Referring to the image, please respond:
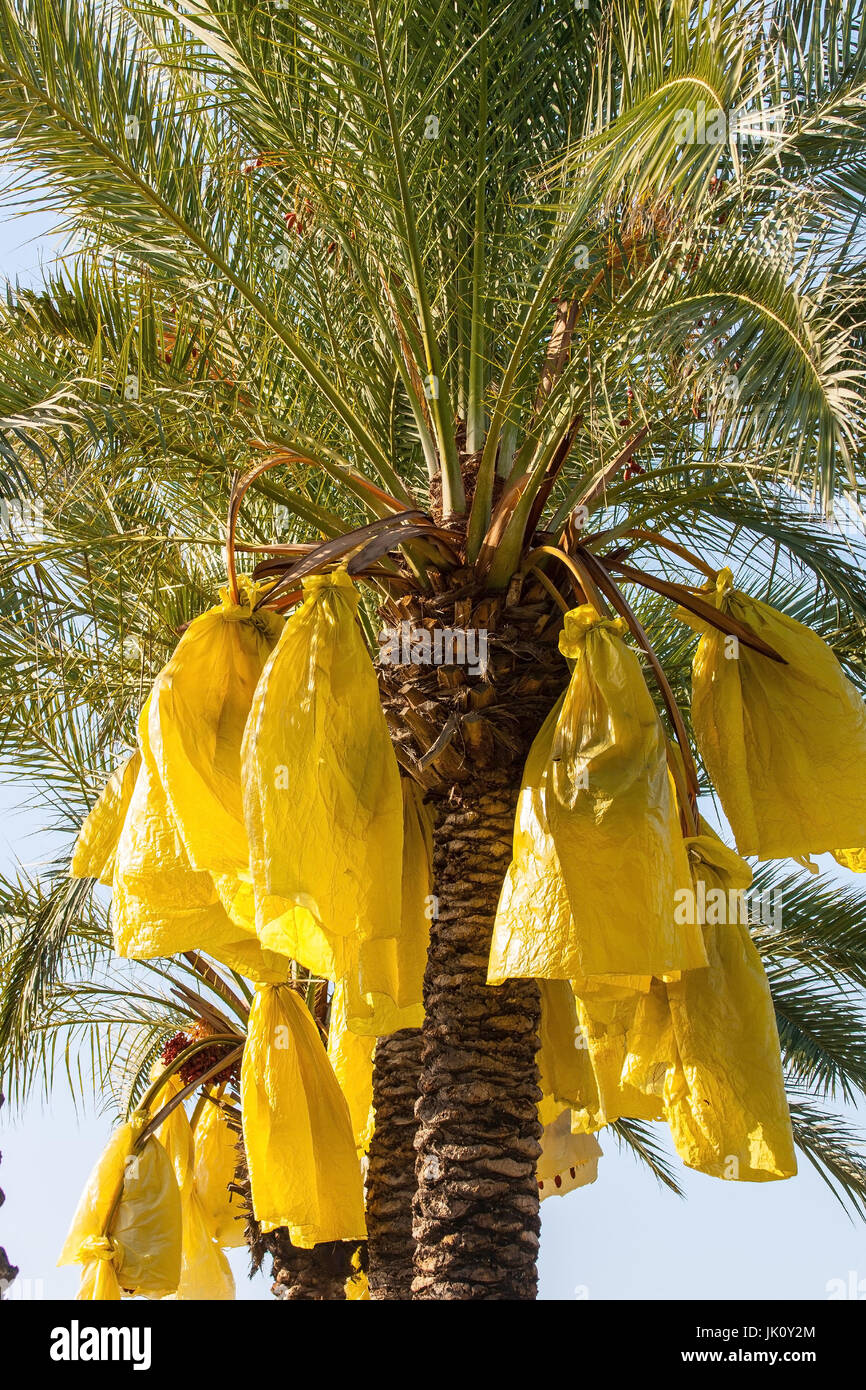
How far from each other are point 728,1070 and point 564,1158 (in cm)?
260

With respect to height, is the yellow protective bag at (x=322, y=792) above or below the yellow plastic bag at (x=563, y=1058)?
above

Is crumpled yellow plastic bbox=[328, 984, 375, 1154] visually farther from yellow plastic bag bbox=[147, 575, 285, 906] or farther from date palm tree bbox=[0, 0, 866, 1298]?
Answer: yellow plastic bag bbox=[147, 575, 285, 906]

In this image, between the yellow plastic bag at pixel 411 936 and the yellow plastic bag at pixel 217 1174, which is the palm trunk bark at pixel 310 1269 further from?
the yellow plastic bag at pixel 217 1174

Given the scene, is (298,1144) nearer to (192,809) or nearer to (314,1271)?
(314,1271)

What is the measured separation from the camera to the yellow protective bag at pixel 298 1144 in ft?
17.6

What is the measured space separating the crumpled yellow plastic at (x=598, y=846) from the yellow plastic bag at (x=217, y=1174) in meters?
5.78

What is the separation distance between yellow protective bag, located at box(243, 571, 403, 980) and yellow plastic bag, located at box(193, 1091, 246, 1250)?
5.55 meters

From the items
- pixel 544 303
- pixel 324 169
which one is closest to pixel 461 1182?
pixel 544 303

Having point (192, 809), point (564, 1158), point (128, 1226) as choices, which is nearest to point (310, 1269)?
point (564, 1158)

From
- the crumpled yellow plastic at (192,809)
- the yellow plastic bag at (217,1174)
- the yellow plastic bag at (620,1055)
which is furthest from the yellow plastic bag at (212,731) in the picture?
the yellow plastic bag at (217,1174)

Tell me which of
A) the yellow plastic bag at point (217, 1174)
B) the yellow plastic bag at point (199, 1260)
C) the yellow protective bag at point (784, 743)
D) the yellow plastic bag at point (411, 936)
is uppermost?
the yellow protective bag at point (784, 743)

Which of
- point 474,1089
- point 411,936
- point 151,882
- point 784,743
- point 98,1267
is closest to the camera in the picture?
point 151,882

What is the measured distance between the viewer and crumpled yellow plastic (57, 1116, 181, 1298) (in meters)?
7.74

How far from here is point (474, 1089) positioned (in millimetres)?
4609
